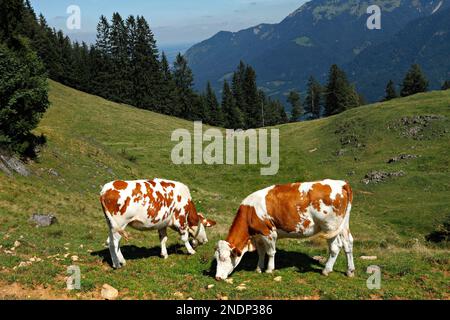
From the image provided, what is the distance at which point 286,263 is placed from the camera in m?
14.2

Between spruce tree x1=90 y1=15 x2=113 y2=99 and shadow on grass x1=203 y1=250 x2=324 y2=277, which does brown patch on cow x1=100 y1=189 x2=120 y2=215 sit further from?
spruce tree x1=90 y1=15 x2=113 y2=99

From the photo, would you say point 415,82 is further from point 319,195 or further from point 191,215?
point 319,195

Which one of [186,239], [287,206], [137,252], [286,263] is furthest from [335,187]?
[137,252]

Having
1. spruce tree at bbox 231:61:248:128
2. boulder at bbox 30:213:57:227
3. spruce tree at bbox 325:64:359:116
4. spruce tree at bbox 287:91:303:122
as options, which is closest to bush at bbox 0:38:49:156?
boulder at bbox 30:213:57:227

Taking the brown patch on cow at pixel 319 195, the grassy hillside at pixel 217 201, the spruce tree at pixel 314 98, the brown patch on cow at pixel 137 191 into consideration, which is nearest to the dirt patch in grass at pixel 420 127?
the grassy hillside at pixel 217 201

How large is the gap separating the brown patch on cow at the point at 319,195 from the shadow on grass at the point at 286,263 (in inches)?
99.2

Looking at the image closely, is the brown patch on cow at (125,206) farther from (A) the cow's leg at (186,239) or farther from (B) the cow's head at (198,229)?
(B) the cow's head at (198,229)

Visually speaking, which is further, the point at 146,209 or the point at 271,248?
the point at 146,209

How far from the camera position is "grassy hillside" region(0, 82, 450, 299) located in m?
11.9

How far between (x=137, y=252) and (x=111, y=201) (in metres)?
3.39

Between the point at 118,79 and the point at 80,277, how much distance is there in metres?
88.7

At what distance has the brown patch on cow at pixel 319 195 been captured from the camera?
41.0 feet
